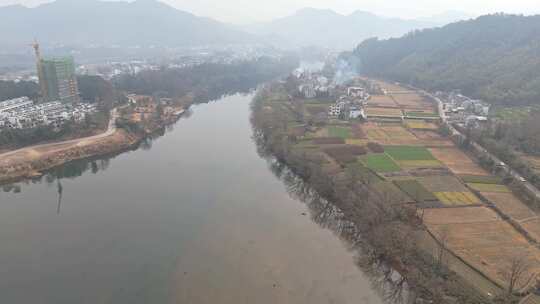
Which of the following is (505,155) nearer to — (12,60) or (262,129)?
(262,129)

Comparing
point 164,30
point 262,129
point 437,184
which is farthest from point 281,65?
point 164,30

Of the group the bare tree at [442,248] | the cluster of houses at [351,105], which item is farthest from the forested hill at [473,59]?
the bare tree at [442,248]

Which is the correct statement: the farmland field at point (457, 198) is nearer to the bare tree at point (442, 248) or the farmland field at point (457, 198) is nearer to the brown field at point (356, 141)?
the bare tree at point (442, 248)

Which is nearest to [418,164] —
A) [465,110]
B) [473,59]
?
[465,110]

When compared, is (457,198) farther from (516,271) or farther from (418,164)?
(516,271)

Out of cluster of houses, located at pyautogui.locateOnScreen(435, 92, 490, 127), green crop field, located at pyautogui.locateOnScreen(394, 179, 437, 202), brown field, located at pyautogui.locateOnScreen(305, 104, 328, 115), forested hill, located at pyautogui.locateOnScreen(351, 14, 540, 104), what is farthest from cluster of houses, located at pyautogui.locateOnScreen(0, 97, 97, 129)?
forested hill, located at pyautogui.locateOnScreen(351, 14, 540, 104)

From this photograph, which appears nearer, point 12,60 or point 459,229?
point 459,229
